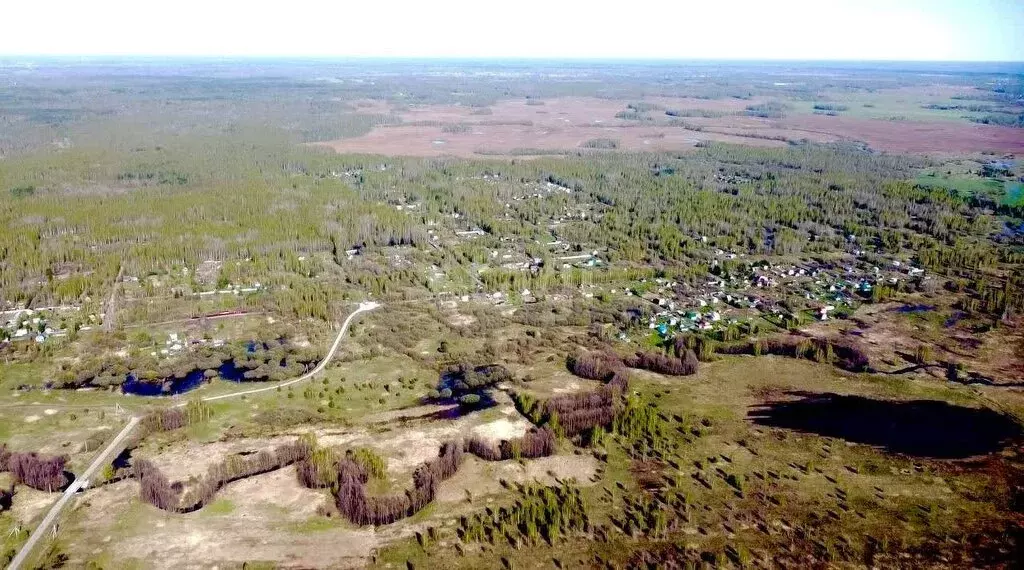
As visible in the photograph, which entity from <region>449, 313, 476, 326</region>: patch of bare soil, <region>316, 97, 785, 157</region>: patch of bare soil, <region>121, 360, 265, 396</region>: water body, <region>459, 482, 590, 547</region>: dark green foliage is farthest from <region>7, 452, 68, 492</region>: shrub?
<region>316, 97, 785, 157</region>: patch of bare soil

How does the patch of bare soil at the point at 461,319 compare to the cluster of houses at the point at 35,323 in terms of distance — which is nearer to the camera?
the cluster of houses at the point at 35,323

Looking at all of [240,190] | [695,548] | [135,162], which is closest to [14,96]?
[135,162]

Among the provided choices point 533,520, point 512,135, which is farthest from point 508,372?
point 512,135

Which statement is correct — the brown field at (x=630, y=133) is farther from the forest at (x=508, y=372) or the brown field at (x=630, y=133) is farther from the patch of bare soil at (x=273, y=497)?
the patch of bare soil at (x=273, y=497)

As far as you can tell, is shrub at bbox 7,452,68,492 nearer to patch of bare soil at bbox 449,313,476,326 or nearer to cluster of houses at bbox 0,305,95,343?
cluster of houses at bbox 0,305,95,343

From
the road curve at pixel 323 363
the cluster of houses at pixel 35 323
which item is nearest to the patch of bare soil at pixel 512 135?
the road curve at pixel 323 363

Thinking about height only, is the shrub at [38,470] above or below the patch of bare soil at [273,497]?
above

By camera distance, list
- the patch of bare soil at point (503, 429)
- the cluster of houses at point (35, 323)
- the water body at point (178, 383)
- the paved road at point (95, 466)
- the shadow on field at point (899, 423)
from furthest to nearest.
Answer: the cluster of houses at point (35, 323)
the water body at point (178, 383)
the patch of bare soil at point (503, 429)
the shadow on field at point (899, 423)
the paved road at point (95, 466)
